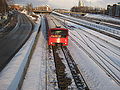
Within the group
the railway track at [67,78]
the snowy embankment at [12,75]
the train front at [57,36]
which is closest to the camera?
the snowy embankment at [12,75]

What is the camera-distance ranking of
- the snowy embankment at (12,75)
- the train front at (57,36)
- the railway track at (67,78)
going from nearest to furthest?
the snowy embankment at (12,75), the railway track at (67,78), the train front at (57,36)

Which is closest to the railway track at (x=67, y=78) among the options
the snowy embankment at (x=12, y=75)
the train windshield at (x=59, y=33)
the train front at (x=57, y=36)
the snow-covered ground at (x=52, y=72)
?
the snow-covered ground at (x=52, y=72)

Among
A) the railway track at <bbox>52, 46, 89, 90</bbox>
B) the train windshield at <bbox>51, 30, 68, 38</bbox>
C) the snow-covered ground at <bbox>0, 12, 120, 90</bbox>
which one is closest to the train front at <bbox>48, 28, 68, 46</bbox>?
the train windshield at <bbox>51, 30, 68, 38</bbox>

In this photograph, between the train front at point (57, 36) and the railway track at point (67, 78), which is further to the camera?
the train front at point (57, 36)

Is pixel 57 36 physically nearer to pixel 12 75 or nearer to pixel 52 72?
pixel 52 72

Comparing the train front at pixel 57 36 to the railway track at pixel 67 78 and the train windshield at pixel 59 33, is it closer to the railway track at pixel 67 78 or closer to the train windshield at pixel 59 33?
the train windshield at pixel 59 33

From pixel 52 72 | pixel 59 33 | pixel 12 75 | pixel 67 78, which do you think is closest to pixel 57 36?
pixel 59 33

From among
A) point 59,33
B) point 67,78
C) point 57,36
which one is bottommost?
point 67,78

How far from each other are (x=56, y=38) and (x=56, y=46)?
61.5 inches

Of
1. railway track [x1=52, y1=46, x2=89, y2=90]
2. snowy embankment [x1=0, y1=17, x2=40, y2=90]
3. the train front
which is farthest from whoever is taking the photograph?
the train front

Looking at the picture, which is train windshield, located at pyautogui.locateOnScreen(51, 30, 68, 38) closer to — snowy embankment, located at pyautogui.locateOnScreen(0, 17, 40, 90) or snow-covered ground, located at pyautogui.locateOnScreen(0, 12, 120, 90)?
snow-covered ground, located at pyautogui.locateOnScreen(0, 12, 120, 90)

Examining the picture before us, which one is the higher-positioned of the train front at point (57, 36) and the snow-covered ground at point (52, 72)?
the train front at point (57, 36)

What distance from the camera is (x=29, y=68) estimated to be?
1062 cm

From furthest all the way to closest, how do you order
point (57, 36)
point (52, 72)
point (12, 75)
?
1. point (57, 36)
2. point (52, 72)
3. point (12, 75)
